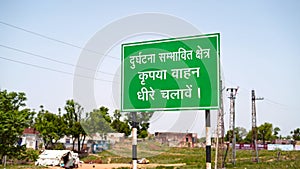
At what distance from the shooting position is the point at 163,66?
30.7 feet

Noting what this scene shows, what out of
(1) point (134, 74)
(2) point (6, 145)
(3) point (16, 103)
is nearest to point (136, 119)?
(1) point (134, 74)

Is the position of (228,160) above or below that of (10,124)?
below

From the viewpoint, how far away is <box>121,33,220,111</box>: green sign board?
863cm

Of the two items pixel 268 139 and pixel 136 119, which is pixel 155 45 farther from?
pixel 268 139

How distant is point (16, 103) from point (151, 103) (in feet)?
53.1

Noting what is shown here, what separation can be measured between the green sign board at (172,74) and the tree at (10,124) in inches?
515

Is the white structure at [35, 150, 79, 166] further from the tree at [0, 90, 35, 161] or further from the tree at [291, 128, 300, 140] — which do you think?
the tree at [291, 128, 300, 140]

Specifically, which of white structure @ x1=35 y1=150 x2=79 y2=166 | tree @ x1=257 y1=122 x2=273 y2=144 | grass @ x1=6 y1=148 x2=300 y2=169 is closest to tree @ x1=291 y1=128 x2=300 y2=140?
tree @ x1=257 y1=122 x2=273 y2=144

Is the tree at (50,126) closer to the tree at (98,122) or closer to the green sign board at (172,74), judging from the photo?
the tree at (98,122)

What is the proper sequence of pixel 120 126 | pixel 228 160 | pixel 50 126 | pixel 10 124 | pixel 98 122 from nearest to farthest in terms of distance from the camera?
pixel 10 124 → pixel 98 122 → pixel 228 160 → pixel 50 126 → pixel 120 126

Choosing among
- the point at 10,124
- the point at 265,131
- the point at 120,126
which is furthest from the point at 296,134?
the point at 10,124

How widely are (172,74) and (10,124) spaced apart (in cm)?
1472

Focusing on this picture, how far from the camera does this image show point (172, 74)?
9195mm

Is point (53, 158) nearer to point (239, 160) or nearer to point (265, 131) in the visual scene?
point (239, 160)
